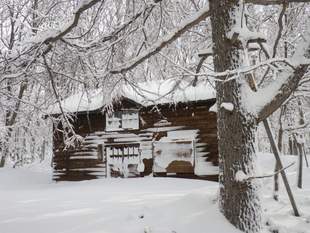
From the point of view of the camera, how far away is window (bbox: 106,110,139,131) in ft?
58.4

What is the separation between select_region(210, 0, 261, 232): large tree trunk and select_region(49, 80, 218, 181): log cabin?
908 cm

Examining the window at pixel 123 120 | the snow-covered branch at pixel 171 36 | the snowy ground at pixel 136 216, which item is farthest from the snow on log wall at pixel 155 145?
the snow-covered branch at pixel 171 36

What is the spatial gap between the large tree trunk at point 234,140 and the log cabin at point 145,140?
29.8ft

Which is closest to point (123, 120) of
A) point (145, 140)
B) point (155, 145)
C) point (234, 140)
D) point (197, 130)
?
point (145, 140)

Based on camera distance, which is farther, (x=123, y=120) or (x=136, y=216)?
(x=123, y=120)

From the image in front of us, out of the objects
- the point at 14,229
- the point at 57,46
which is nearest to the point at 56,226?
the point at 14,229

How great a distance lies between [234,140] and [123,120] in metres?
12.1

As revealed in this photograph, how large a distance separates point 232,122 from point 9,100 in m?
5.35

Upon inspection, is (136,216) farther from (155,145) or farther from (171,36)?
(155,145)

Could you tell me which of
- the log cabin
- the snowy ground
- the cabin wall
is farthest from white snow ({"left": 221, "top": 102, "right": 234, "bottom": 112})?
the cabin wall

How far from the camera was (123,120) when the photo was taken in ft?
59.0

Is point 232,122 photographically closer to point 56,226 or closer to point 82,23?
point 56,226

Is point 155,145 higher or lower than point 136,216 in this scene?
higher

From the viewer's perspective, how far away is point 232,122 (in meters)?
6.23
